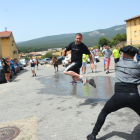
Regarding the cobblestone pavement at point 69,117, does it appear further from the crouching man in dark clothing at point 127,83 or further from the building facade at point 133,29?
the building facade at point 133,29

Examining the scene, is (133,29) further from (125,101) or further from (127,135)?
(125,101)

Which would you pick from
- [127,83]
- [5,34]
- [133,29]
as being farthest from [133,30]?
[127,83]

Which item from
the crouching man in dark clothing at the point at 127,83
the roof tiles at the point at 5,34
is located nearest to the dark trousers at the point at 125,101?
the crouching man in dark clothing at the point at 127,83

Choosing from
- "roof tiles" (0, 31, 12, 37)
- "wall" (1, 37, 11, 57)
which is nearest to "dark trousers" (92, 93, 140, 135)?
"wall" (1, 37, 11, 57)

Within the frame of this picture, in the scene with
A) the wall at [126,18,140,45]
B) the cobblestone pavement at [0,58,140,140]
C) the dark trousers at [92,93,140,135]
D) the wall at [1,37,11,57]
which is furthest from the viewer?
the wall at [126,18,140,45]

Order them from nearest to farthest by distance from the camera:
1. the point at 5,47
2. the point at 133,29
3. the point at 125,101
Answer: the point at 125,101, the point at 5,47, the point at 133,29

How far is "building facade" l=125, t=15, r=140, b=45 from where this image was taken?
53219 mm

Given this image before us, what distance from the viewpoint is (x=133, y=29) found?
5516 centimetres

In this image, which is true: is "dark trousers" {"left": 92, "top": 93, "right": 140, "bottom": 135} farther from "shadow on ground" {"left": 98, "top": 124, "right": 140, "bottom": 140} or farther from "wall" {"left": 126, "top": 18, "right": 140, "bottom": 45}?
"wall" {"left": 126, "top": 18, "right": 140, "bottom": 45}

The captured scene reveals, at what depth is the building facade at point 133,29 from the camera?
53.2 m

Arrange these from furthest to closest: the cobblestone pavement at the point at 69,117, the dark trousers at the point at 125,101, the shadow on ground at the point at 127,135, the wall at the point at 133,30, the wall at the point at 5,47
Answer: the wall at the point at 133,30, the wall at the point at 5,47, the cobblestone pavement at the point at 69,117, the shadow on ground at the point at 127,135, the dark trousers at the point at 125,101

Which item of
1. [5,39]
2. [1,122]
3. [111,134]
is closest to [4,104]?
[1,122]

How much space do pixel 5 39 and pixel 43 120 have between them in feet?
154

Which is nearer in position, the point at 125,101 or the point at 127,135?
the point at 125,101
